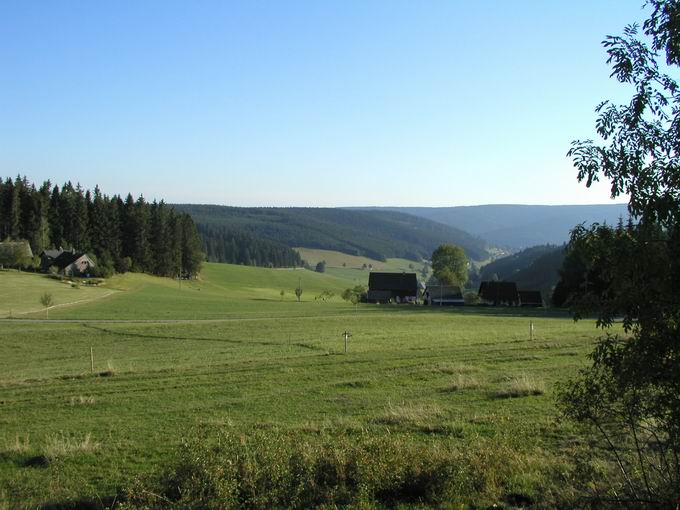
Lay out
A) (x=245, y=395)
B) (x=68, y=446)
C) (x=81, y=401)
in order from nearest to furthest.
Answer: (x=68, y=446), (x=81, y=401), (x=245, y=395)

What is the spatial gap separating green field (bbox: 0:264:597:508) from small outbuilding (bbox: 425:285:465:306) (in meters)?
66.2

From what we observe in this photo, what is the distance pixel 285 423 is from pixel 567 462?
20.7 feet

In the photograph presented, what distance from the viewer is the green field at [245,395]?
36.0 ft

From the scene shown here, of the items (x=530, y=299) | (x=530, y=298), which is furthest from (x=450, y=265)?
(x=530, y=299)

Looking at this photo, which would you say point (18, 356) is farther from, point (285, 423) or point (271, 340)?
point (285, 423)

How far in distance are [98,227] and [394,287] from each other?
188ft

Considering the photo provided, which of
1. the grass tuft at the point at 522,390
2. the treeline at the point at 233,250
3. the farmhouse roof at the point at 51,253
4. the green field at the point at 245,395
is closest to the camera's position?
the green field at the point at 245,395

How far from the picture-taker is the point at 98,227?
107125mm

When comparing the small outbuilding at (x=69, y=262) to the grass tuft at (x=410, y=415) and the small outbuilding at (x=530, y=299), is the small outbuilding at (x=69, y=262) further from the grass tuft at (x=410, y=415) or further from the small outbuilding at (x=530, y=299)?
the grass tuft at (x=410, y=415)

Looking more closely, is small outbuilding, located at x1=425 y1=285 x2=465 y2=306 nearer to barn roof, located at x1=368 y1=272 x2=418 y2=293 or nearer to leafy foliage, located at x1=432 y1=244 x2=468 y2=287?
barn roof, located at x1=368 y1=272 x2=418 y2=293

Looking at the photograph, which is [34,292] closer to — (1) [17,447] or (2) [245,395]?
(2) [245,395]

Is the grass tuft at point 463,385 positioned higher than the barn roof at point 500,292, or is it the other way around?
the grass tuft at point 463,385

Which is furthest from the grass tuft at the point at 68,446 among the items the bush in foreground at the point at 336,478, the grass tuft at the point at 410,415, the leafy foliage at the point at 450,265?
the leafy foliage at the point at 450,265

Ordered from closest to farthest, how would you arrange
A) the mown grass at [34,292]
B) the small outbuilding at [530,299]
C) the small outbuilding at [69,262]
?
the mown grass at [34,292] → the small outbuilding at [69,262] → the small outbuilding at [530,299]
